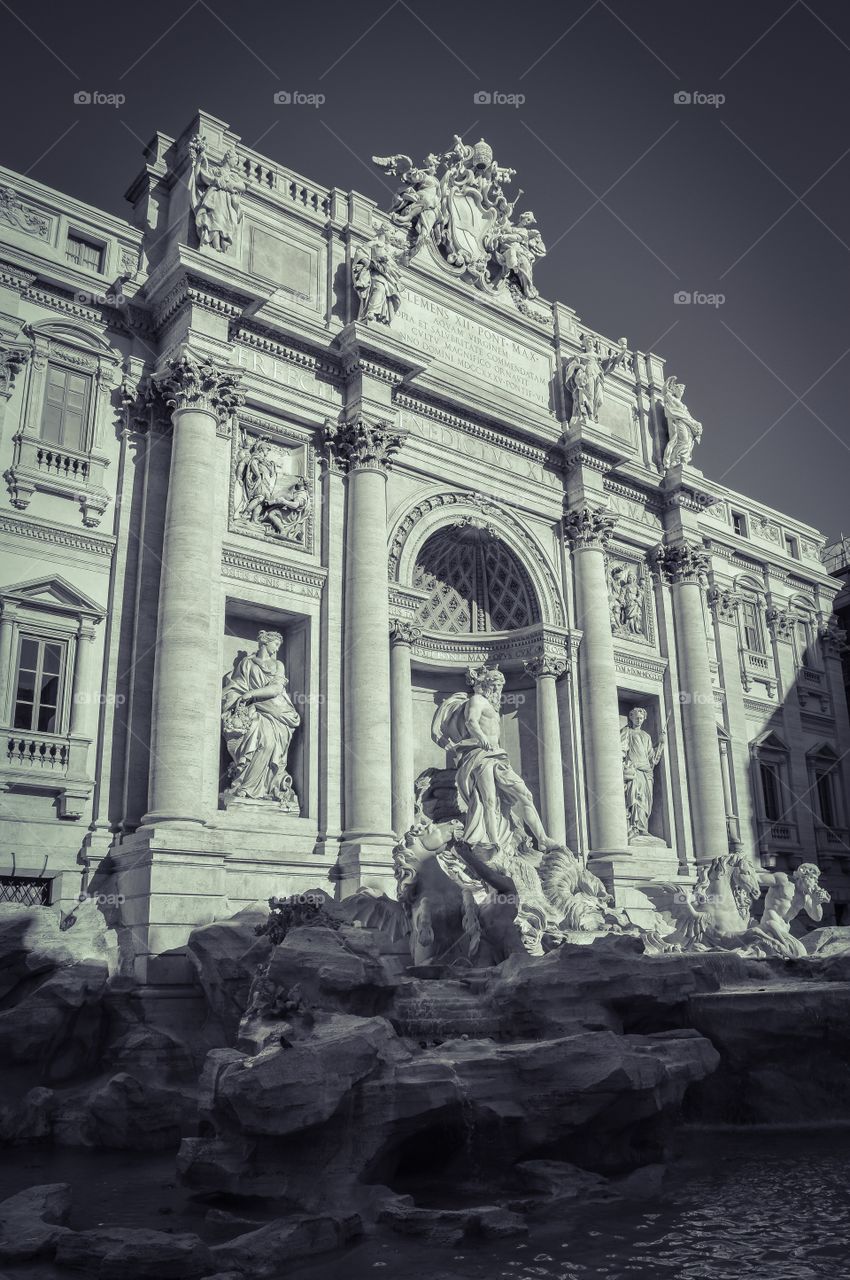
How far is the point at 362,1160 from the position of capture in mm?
10023

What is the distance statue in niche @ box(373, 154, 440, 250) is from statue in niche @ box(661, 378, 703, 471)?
27.7 ft

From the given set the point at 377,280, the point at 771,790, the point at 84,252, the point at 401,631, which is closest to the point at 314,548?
the point at 401,631

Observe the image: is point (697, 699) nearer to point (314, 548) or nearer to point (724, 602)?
point (724, 602)

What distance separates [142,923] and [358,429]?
1051 cm

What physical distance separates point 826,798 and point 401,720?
17356mm

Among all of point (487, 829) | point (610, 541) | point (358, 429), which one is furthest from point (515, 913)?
point (610, 541)

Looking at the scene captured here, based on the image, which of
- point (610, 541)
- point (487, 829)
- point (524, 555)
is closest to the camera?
point (487, 829)

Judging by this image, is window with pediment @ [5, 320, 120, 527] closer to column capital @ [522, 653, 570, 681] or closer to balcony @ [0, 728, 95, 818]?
balcony @ [0, 728, 95, 818]

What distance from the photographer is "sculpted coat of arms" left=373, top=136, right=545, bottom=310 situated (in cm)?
2508

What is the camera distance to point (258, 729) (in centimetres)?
1922

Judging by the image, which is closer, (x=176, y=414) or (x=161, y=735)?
(x=161, y=735)

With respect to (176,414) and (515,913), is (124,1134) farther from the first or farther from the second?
(176,414)

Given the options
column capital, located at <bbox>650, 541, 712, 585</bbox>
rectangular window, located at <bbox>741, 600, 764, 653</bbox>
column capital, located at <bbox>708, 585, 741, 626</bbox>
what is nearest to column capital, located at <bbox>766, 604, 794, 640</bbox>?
rectangular window, located at <bbox>741, 600, 764, 653</bbox>

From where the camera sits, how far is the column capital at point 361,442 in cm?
2136
